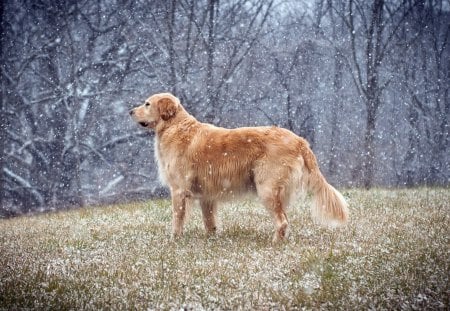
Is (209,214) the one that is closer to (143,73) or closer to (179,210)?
(179,210)

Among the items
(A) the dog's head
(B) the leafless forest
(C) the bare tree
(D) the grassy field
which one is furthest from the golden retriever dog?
(C) the bare tree

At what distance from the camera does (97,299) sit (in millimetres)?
4176

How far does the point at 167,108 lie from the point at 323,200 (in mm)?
2758

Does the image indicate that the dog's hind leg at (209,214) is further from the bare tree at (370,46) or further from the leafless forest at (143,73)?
the bare tree at (370,46)

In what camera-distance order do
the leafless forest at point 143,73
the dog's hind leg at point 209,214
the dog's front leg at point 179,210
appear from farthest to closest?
the leafless forest at point 143,73, the dog's hind leg at point 209,214, the dog's front leg at point 179,210

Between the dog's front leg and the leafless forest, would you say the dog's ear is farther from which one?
the leafless forest

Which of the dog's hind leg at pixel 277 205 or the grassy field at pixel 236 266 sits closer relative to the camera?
the grassy field at pixel 236 266

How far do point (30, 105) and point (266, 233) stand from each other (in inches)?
448

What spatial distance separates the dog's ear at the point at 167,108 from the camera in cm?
752

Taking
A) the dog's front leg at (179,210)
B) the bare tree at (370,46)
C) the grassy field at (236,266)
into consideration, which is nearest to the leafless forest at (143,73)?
the bare tree at (370,46)

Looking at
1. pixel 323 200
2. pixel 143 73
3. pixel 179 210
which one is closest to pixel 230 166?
pixel 179 210

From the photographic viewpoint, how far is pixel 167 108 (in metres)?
7.54

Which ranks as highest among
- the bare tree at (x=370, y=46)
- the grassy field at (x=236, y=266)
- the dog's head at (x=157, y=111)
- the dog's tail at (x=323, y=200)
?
the bare tree at (x=370, y=46)

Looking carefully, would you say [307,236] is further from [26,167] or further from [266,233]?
[26,167]
